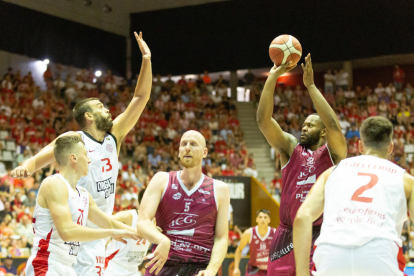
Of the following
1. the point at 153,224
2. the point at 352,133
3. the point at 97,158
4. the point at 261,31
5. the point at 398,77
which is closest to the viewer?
the point at 153,224

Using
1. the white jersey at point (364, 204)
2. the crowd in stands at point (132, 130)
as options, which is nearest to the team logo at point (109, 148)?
the white jersey at point (364, 204)

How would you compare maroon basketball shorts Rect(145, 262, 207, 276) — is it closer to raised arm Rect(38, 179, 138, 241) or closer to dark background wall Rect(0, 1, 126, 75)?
raised arm Rect(38, 179, 138, 241)

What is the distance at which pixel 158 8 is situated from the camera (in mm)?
23156

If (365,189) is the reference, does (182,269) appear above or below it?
below

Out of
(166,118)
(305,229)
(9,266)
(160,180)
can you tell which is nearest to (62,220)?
(160,180)

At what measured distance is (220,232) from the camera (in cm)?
439

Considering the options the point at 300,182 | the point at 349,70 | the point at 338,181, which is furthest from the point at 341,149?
the point at 349,70

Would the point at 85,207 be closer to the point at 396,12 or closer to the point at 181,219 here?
the point at 181,219

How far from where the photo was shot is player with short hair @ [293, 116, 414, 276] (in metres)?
3.02

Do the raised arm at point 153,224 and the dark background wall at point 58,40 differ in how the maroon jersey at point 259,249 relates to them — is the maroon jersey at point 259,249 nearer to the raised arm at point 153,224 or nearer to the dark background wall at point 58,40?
the raised arm at point 153,224

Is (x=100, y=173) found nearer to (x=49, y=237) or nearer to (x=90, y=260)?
(x=90, y=260)

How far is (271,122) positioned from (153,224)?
1.65 meters

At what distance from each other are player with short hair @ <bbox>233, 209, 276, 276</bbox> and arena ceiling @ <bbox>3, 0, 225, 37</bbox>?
15010 mm

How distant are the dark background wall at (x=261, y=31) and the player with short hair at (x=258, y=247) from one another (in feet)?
40.8
